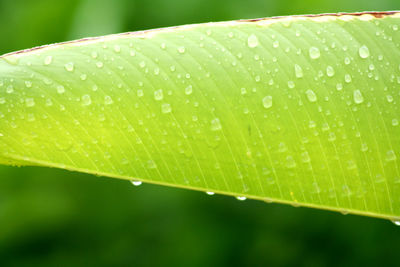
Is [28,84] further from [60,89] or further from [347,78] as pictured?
[347,78]

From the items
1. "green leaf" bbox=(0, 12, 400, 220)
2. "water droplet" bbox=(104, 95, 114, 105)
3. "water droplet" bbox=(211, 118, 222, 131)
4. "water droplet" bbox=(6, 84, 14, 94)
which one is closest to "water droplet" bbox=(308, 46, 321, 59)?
"green leaf" bbox=(0, 12, 400, 220)

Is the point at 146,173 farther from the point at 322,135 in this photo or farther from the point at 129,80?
the point at 322,135

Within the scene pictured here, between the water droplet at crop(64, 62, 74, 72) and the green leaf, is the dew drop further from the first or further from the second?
the water droplet at crop(64, 62, 74, 72)

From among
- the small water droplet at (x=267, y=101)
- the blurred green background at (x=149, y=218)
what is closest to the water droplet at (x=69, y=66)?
the small water droplet at (x=267, y=101)

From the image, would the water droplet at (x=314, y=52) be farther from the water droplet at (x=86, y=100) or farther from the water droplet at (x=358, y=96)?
the water droplet at (x=86, y=100)

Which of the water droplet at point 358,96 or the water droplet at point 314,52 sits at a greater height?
the water droplet at point 314,52

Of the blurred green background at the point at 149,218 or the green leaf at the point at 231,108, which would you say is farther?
the blurred green background at the point at 149,218

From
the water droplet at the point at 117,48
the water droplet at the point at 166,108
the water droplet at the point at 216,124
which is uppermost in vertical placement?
the water droplet at the point at 117,48

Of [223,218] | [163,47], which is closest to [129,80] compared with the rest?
[163,47]
